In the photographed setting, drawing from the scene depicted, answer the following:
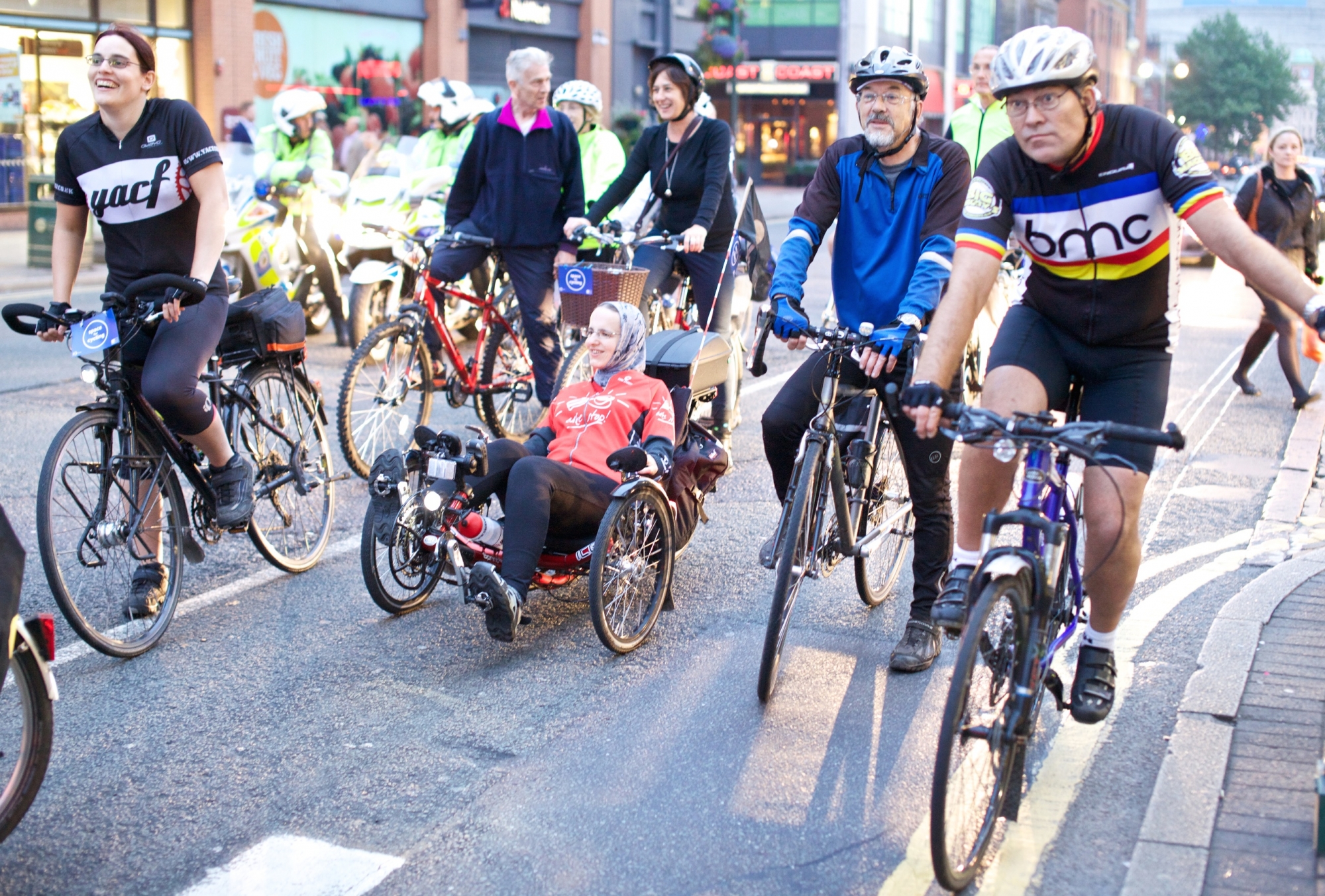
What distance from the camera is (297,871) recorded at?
131 inches

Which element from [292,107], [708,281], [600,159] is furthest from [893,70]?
[292,107]

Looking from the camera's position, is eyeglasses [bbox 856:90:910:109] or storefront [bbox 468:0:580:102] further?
storefront [bbox 468:0:580:102]

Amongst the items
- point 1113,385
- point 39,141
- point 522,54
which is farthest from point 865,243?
point 39,141

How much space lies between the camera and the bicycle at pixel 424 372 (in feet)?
23.9

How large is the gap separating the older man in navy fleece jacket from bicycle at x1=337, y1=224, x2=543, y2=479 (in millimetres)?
119

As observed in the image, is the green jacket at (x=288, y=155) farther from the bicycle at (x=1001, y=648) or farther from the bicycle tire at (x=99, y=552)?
the bicycle at (x=1001, y=648)

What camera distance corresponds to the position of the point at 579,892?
325 centimetres

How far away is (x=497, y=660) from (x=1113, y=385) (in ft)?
7.45

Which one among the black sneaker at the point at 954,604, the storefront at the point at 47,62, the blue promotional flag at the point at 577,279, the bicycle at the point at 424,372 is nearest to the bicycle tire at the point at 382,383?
the bicycle at the point at 424,372

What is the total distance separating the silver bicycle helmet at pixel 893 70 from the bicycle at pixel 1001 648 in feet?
4.88

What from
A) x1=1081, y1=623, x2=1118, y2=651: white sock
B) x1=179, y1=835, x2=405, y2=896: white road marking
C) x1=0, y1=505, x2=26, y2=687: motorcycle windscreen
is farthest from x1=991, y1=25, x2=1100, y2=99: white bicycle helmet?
x1=0, y1=505, x2=26, y2=687: motorcycle windscreen

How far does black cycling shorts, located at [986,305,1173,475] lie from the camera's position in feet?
12.7

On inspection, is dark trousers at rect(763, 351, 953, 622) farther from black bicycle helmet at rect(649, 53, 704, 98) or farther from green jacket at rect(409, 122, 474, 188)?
green jacket at rect(409, 122, 474, 188)

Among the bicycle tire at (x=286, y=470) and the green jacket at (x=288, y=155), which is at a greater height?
the green jacket at (x=288, y=155)
